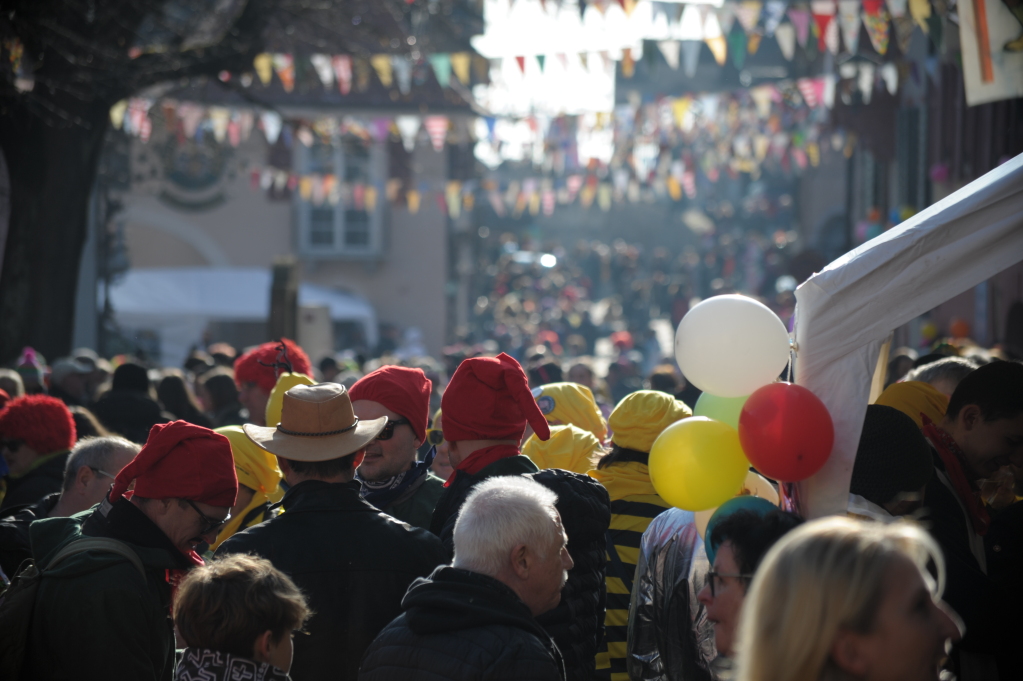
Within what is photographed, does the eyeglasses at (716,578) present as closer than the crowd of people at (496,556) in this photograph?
No

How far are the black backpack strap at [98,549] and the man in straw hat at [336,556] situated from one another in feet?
0.88

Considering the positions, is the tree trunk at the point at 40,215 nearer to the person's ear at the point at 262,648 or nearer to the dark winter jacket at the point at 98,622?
the dark winter jacket at the point at 98,622

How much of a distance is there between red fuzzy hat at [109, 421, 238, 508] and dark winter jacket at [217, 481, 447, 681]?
18 cm

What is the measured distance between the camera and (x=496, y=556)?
2.71m

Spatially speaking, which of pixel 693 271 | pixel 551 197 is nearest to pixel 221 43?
pixel 551 197

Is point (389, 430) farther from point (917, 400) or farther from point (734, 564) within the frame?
point (917, 400)

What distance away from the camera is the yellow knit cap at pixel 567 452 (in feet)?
14.3

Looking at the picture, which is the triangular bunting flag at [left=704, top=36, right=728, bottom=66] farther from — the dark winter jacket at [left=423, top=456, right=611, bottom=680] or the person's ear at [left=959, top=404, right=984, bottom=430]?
the dark winter jacket at [left=423, top=456, right=611, bottom=680]

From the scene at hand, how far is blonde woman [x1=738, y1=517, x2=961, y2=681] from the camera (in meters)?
1.86

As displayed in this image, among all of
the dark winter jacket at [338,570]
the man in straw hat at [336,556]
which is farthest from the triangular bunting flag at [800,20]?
the dark winter jacket at [338,570]

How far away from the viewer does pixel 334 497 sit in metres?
3.31

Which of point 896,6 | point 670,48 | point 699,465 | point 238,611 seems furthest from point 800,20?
point 238,611

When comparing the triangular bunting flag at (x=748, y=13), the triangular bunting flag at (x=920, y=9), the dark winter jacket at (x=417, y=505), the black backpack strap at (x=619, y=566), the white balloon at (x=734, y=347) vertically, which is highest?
the triangular bunting flag at (x=748, y=13)

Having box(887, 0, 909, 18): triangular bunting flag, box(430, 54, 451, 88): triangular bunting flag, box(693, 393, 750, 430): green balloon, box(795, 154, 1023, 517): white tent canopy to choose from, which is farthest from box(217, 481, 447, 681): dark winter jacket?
box(430, 54, 451, 88): triangular bunting flag
